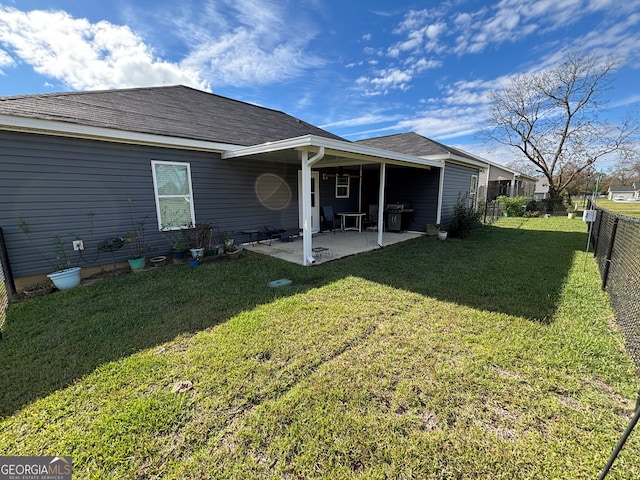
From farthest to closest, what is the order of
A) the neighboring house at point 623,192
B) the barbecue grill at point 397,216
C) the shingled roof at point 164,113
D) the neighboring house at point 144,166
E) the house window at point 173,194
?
1. the neighboring house at point 623,192
2. the barbecue grill at point 397,216
3. the house window at point 173,194
4. the shingled roof at point 164,113
5. the neighboring house at point 144,166

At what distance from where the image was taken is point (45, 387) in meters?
2.16

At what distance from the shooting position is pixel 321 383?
2170mm

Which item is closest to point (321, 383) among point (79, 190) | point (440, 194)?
point (79, 190)

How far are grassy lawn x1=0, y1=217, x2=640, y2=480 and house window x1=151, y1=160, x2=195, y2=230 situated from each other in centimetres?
206

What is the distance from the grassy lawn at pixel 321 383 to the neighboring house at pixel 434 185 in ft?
17.3

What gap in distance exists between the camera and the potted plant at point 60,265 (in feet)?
13.8

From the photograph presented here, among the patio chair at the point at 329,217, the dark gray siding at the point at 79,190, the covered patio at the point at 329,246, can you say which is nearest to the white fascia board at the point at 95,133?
the dark gray siding at the point at 79,190

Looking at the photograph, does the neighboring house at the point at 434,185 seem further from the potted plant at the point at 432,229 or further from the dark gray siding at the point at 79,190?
the dark gray siding at the point at 79,190

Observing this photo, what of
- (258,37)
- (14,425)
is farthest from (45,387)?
(258,37)

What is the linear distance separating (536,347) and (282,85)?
38.2ft

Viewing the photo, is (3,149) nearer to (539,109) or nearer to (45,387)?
(45,387)
